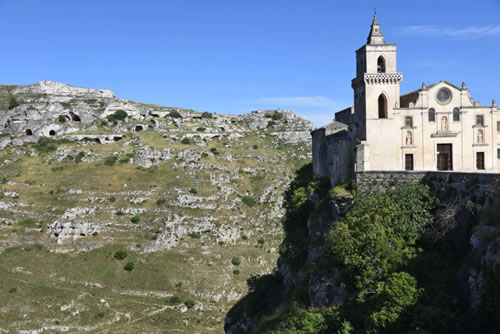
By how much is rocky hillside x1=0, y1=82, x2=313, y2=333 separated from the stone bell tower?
2588cm

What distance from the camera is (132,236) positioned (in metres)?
63.7

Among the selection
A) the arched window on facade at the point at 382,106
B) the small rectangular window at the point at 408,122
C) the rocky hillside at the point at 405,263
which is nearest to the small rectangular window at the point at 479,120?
the small rectangular window at the point at 408,122

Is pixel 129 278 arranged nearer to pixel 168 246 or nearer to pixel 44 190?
pixel 168 246

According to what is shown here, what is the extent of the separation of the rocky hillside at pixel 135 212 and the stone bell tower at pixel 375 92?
25.9m

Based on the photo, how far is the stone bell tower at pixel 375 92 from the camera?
3662 centimetres

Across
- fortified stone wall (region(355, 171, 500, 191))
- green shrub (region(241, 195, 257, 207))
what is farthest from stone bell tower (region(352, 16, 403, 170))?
green shrub (region(241, 195, 257, 207))

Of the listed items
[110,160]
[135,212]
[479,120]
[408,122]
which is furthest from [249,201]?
[479,120]

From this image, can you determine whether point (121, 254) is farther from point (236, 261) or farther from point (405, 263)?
point (405, 263)

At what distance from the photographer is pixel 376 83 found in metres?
37.5

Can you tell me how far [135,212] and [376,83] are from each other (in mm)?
40514

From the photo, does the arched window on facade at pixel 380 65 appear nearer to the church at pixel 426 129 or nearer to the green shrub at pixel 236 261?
the church at pixel 426 129

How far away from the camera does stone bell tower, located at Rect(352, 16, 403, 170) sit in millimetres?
36625

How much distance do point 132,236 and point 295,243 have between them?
27157 mm

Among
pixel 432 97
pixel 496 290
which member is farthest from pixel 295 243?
pixel 496 290
